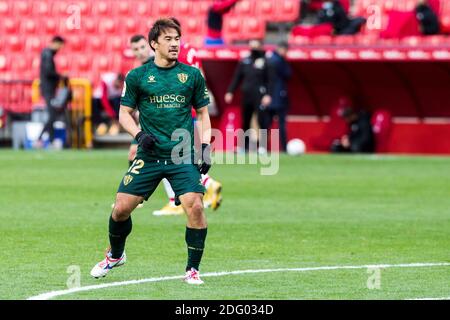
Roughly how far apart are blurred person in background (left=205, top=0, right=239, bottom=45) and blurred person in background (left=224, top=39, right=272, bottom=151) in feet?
2.95

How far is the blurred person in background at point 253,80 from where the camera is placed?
25.5m

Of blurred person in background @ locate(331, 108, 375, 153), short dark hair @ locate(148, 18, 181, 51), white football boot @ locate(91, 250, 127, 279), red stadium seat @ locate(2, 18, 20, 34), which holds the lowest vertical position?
blurred person in background @ locate(331, 108, 375, 153)

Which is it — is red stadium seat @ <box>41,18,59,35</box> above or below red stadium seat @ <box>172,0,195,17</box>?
below

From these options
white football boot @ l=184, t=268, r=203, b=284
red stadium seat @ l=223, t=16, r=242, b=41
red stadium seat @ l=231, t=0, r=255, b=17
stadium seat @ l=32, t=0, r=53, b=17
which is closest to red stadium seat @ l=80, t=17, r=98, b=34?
stadium seat @ l=32, t=0, r=53, b=17

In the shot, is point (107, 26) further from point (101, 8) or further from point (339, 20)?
point (339, 20)

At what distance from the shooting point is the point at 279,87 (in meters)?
25.6

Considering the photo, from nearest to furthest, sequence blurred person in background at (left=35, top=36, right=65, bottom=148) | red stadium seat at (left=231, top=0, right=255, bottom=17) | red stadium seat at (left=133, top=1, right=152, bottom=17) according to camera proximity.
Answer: blurred person in background at (left=35, top=36, right=65, bottom=148), red stadium seat at (left=231, top=0, right=255, bottom=17), red stadium seat at (left=133, top=1, right=152, bottom=17)

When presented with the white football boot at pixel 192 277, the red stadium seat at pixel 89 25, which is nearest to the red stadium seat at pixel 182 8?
the red stadium seat at pixel 89 25

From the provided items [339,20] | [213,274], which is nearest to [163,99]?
[213,274]

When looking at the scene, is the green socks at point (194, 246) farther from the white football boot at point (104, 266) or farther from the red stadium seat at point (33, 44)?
the red stadium seat at point (33, 44)

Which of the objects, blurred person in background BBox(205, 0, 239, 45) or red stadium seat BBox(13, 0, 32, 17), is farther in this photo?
red stadium seat BBox(13, 0, 32, 17)

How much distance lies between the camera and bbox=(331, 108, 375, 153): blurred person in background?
26188 mm

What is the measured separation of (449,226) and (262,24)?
16274 mm

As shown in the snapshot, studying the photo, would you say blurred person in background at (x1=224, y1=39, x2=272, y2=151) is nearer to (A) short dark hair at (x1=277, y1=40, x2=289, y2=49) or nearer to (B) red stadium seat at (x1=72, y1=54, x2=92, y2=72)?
(A) short dark hair at (x1=277, y1=40, x2=289, y2=49)
